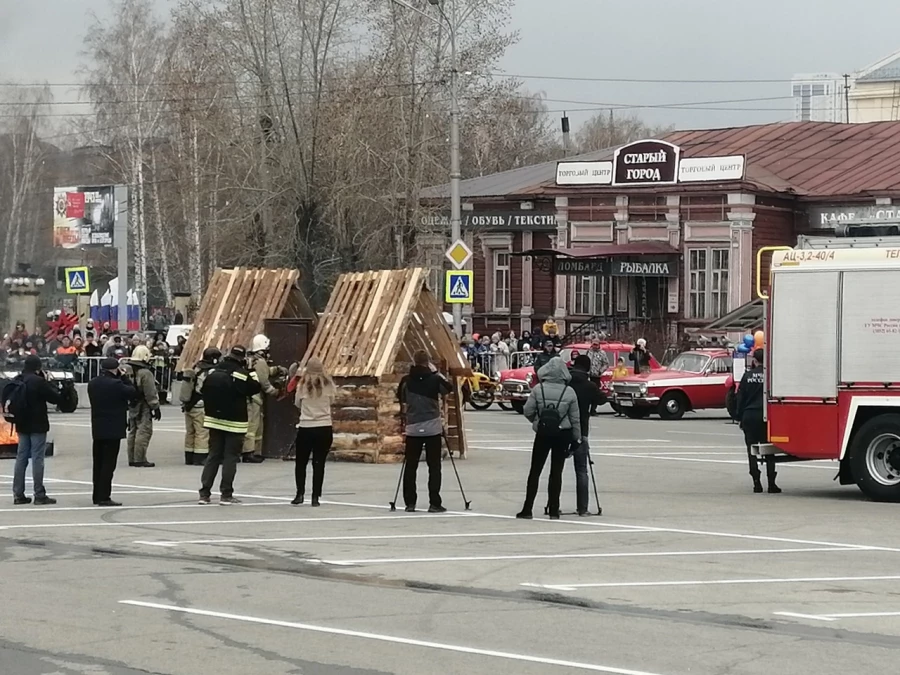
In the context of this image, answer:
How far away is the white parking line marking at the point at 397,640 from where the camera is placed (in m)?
8.84

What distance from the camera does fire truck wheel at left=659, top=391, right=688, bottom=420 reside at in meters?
37.2

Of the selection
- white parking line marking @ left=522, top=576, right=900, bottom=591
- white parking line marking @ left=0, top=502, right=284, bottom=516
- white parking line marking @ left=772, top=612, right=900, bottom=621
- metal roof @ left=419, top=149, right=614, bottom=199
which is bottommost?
white parking line marking @ left=0, top=502, right=284, bottom=516

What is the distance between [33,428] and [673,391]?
70.3ft

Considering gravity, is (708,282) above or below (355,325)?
above

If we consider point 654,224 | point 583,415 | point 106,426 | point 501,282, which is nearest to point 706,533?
point 583,415

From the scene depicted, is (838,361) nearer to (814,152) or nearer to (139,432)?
(139,432)

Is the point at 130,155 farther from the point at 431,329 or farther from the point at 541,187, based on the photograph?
the point at 431,329

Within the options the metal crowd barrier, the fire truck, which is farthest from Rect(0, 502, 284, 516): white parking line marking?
the metal crowd barrier

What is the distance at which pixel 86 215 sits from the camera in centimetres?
5197

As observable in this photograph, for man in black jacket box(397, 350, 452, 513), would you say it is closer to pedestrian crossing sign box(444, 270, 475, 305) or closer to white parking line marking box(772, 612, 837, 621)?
white parking line marking box(772, 612, 837, 621)

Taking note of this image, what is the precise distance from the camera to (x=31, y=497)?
61.6 ft

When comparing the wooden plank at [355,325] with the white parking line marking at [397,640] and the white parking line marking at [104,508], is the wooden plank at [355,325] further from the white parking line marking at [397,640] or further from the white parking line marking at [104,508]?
the white parking line marking at [397,640]

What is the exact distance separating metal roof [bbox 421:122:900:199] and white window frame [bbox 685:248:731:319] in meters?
2.16

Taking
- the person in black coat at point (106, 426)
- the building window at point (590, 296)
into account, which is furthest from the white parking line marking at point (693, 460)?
the building window at point (590, 296)
